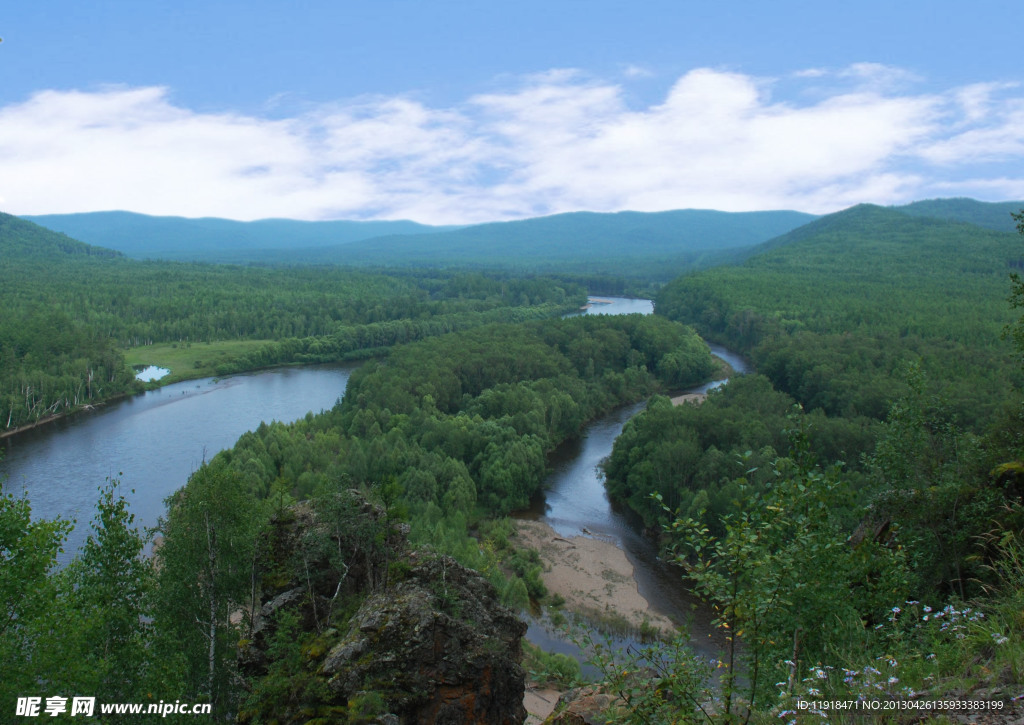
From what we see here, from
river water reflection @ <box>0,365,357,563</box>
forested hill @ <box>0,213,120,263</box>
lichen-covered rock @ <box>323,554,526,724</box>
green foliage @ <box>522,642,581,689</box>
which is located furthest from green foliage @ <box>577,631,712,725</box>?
forested hill @ <box>0,213,120,263</box>

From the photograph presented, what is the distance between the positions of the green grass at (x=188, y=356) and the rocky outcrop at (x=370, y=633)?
190 ft

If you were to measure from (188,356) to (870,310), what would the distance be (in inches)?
2986

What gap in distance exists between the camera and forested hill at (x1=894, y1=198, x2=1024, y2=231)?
158 metres

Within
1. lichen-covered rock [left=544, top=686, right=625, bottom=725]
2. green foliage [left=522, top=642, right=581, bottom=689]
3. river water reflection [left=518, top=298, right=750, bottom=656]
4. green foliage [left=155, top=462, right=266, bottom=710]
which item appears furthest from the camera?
river water reflection [left=518, top=298, right=750, bottom=656]

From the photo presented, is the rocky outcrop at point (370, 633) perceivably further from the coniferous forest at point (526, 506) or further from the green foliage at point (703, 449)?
the green foliage at point (703, 449)

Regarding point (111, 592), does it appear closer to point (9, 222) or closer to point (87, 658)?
point (87, 658)

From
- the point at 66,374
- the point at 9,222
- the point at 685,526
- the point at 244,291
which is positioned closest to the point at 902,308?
the point at 685,526

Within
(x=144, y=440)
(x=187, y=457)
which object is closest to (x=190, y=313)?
(x=144, y=440)

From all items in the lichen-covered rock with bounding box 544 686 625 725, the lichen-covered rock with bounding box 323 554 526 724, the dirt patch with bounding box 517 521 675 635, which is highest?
the lichen-covered rock with bounding box 544 686 625 725

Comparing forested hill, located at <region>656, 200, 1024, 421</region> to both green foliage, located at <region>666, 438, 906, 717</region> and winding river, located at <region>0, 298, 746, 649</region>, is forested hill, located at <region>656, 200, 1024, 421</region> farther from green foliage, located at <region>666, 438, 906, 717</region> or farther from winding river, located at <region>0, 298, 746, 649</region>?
green foliage, located at <region>666, 438, 906, 717</region>

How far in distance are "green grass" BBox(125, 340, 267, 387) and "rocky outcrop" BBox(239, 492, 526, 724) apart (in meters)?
58.0

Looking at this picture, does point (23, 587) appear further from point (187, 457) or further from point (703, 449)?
point (187, 457)

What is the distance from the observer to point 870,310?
6669 centimetres

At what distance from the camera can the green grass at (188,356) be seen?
222 feet
